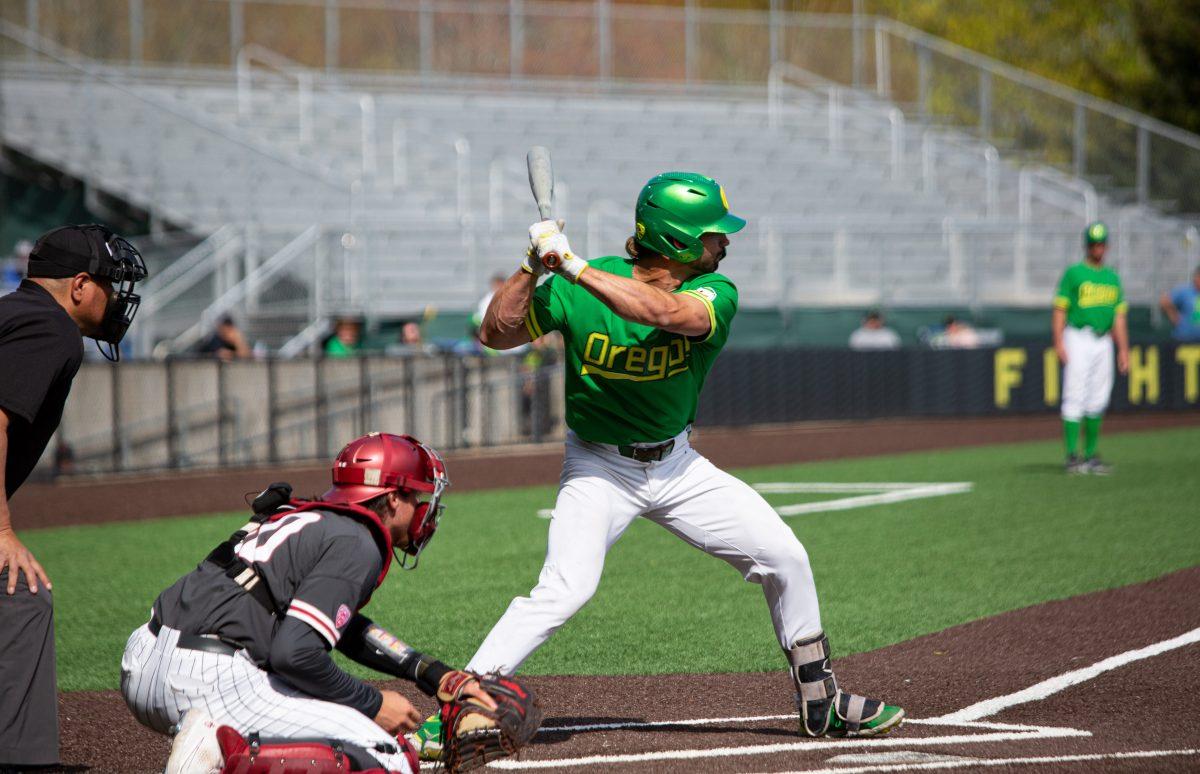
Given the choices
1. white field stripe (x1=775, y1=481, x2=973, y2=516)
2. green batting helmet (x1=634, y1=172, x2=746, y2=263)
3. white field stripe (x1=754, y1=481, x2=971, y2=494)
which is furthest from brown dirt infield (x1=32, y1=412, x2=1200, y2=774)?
white field stripe (x1=754, y1=481, x2=971, y2=494)

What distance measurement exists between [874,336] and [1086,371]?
29.1 ft

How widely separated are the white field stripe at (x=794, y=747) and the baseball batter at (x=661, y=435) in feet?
0.25

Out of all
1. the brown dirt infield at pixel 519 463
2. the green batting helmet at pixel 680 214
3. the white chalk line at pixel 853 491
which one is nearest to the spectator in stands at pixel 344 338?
the brown dirt infield at pixel 519 463

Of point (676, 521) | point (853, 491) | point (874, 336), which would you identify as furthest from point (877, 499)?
point (874, 336)

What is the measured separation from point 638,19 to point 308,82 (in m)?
7.82

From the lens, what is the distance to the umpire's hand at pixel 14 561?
4352 millimetres

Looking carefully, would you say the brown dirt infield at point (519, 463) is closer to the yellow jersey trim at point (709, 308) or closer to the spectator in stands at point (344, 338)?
the spectator in stands at point (344, 338)

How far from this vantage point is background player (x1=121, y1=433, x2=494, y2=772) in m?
3.97

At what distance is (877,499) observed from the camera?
41.4ft

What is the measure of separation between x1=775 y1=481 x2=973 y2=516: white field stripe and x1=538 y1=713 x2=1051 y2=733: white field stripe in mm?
6008

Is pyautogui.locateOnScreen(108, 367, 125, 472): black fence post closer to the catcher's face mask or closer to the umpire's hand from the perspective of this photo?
the umpire's hand

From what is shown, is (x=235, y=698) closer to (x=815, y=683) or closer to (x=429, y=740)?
(x=429, y=740)

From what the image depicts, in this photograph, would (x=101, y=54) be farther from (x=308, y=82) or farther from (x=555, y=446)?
(x=555, y=446)

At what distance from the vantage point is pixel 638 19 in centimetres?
3100
